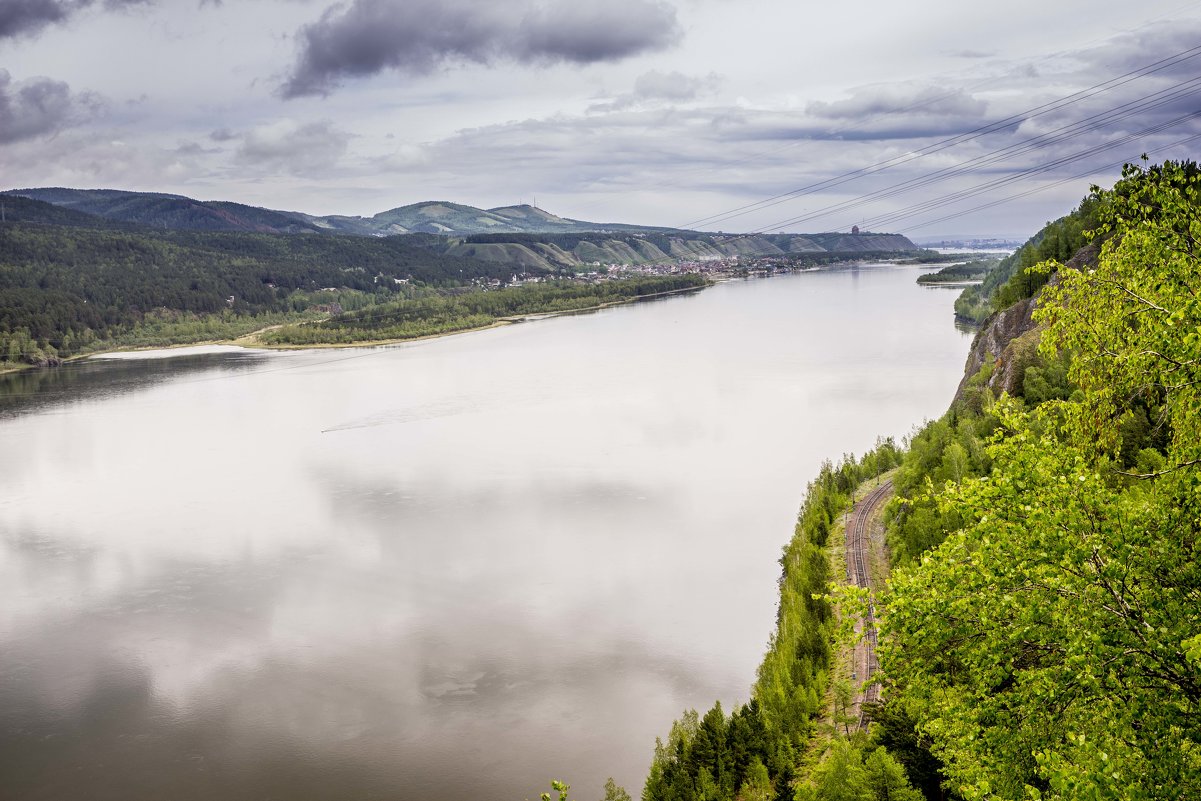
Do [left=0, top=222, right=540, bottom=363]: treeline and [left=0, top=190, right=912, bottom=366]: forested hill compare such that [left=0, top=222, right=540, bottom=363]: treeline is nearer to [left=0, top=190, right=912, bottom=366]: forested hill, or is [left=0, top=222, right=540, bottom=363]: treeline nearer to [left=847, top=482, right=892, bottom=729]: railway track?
[left=0, top=190, right=912, bottom=366]: forested hill

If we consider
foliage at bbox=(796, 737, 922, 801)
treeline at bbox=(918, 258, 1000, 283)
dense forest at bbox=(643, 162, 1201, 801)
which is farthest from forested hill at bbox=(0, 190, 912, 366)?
dense forest at bbox=(643, 162, 1201, 801)

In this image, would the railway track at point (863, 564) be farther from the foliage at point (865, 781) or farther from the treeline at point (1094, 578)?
the treeline at point (1094, 578)

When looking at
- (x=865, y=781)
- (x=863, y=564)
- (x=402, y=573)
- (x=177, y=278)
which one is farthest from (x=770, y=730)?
(x=177, y=278)

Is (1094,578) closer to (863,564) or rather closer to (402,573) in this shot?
(863,564)

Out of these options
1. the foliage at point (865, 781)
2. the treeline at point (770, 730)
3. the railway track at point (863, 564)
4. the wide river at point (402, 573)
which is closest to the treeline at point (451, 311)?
the wide river at point (402, 573)

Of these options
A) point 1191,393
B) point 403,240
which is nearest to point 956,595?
point 1191,393
